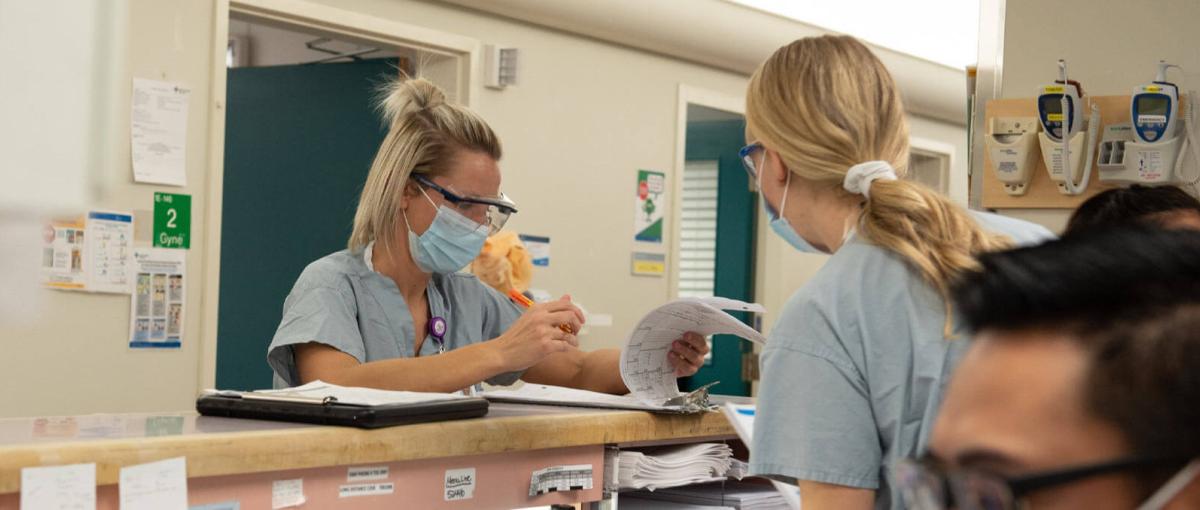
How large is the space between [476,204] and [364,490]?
0.90 meters

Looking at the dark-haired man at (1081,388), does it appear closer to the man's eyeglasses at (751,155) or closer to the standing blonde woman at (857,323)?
the standing blonde woman at (857,323)

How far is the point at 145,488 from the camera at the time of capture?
164 centimetres

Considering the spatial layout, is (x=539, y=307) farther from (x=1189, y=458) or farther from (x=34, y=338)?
(x=34, y=338)

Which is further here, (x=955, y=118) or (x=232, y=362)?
(x=955, y=118)

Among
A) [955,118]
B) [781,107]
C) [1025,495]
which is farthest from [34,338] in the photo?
[955,118]

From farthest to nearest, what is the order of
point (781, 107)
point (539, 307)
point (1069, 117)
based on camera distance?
point (1069, 117)
point (539, 307)
point (781, 107)

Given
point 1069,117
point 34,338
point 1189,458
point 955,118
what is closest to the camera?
point 1189,458

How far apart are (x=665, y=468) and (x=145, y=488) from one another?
98 cm

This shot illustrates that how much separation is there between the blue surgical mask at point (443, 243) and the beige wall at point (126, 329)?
5.12 ft

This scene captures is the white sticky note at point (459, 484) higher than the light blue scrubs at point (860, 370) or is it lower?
lower

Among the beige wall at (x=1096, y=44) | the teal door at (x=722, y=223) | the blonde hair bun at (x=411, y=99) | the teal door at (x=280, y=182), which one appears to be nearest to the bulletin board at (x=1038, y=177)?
the beige wall at (x=1096, y=44)

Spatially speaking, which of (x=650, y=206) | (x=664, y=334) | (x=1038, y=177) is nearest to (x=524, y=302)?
(x=664, y=334)

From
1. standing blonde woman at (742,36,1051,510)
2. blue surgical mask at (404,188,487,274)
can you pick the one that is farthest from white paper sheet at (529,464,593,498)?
standing blonde woman at (742,36,1051,510)

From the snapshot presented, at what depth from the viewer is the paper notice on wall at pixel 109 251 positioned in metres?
3.92
